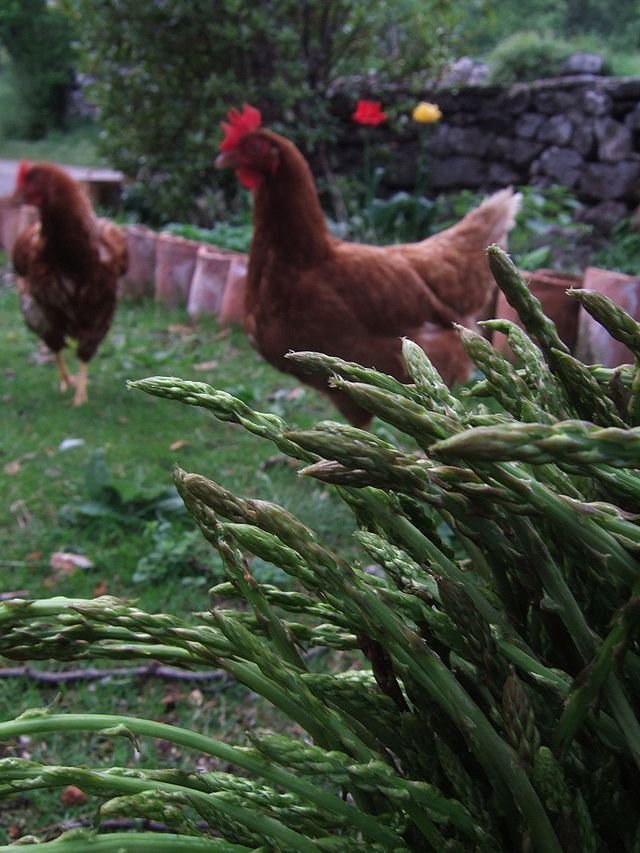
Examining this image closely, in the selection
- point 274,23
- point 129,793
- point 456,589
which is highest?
point 274,23

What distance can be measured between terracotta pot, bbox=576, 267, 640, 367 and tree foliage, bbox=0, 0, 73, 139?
2024cm

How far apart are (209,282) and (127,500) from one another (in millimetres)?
3311

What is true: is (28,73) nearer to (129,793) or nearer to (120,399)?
(120,399)

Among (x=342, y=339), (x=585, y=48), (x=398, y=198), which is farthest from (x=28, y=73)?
(x=342, y=339)

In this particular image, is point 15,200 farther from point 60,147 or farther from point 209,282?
point 60,147

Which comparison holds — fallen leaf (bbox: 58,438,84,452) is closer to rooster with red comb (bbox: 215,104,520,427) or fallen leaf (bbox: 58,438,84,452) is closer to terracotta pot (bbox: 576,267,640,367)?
rooster with red comb (bbox: 215,104,520,427)

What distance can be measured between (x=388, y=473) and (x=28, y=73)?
2399 cm

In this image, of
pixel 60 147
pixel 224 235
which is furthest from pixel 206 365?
pixel 60 147

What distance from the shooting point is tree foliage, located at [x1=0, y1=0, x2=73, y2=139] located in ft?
68.2

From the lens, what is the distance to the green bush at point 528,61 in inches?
377

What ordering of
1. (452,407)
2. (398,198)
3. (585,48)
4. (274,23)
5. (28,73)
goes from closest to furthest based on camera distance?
1. (452,407)
2. (398,198)
3. (274,23)
4. (585,48)
5. (28,73)

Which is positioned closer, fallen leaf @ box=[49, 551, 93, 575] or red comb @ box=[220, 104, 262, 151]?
fallen leaf @ box=[49, 551, 93, 575]

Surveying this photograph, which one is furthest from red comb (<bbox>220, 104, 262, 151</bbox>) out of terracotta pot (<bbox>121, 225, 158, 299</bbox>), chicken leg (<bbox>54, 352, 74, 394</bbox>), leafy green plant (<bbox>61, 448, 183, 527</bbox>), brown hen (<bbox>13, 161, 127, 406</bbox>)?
terracotta pot (<bbox>121, 225, 158, 299</bbox>)

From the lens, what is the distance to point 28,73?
69.5 ft
